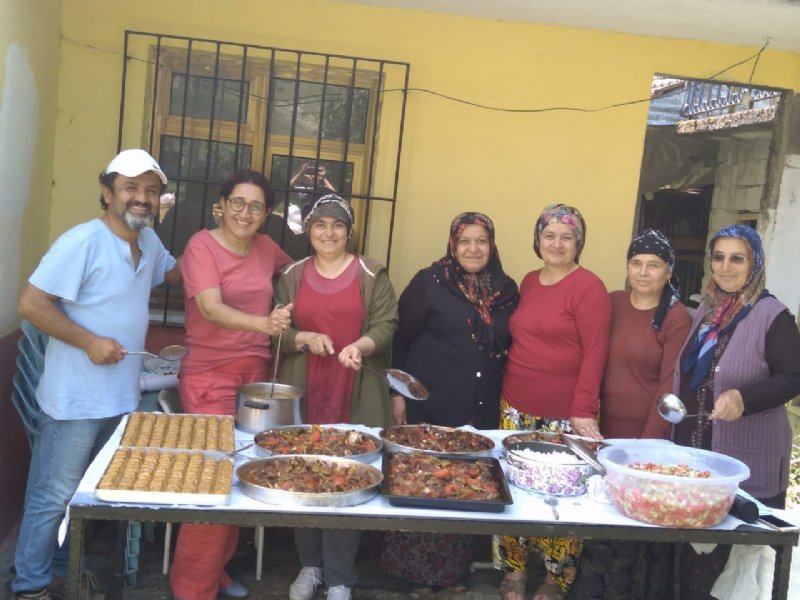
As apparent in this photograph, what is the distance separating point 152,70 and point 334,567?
2.81 m

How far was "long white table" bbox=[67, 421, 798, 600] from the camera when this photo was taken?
7.87ft

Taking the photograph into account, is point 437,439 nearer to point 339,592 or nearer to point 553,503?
point 553,503

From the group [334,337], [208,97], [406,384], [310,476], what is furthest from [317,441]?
[208,97]

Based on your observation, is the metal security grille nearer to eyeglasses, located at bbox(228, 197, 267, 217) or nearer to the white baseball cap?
eyeglasses, located at bbox(228, 197, 267, 217)

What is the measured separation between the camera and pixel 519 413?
3670 millimetres

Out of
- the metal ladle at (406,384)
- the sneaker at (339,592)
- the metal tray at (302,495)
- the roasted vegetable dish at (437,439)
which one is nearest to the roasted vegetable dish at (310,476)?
the metal tray at (302,495)

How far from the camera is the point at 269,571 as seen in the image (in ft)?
12.9

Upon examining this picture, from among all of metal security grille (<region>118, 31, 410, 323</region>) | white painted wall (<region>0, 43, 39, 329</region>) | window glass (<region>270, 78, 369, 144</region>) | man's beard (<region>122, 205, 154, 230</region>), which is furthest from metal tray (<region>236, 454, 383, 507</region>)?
window glass (<region>270, 78, 369, 144</region>)

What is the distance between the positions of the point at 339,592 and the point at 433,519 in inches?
49.8

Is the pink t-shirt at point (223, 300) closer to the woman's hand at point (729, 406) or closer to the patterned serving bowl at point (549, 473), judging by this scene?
the patterned serving bowl at point (549, 473)

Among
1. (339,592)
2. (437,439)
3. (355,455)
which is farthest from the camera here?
(339,592)

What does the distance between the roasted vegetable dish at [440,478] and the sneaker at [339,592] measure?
0.98 metres

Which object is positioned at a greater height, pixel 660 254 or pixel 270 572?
pixel 660 254

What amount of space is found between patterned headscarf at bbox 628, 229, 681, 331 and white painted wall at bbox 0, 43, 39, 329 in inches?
108
